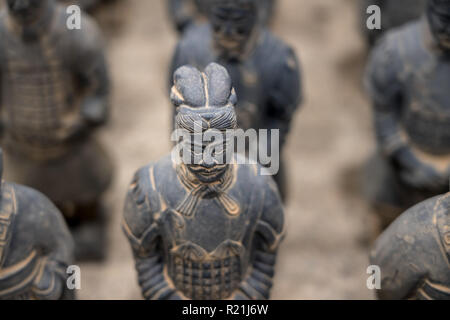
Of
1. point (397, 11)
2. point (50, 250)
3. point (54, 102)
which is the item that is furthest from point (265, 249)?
point (397, 11)

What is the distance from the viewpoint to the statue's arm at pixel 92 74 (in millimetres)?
3525

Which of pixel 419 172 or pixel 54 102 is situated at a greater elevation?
pixel 54 102

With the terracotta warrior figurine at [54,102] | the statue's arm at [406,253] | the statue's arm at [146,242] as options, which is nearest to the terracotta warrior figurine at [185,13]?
the terracotta warrior figurine at [54,102]

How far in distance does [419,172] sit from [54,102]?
5.36ft

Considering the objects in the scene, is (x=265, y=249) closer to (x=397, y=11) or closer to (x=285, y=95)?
(x=285, y=95)

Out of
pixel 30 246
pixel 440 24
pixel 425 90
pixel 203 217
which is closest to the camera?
pixel 203 217

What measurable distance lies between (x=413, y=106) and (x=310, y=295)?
0.99 m

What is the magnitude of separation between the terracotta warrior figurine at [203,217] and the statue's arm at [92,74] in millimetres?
1009

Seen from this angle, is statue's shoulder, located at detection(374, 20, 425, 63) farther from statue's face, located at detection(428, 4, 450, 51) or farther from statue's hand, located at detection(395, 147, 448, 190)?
statue's hand, located at detection(395, 147, 448, 190)

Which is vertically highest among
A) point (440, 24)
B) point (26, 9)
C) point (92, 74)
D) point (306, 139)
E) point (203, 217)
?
point (26, 9)

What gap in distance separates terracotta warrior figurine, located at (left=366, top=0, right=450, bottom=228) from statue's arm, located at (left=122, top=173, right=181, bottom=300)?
1320mm

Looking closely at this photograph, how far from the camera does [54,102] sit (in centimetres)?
355

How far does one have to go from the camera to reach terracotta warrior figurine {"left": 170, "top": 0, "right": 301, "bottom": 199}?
317cm

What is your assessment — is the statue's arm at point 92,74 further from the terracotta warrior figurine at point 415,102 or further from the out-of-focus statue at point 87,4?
the out-of-focus statue at point 87,4
